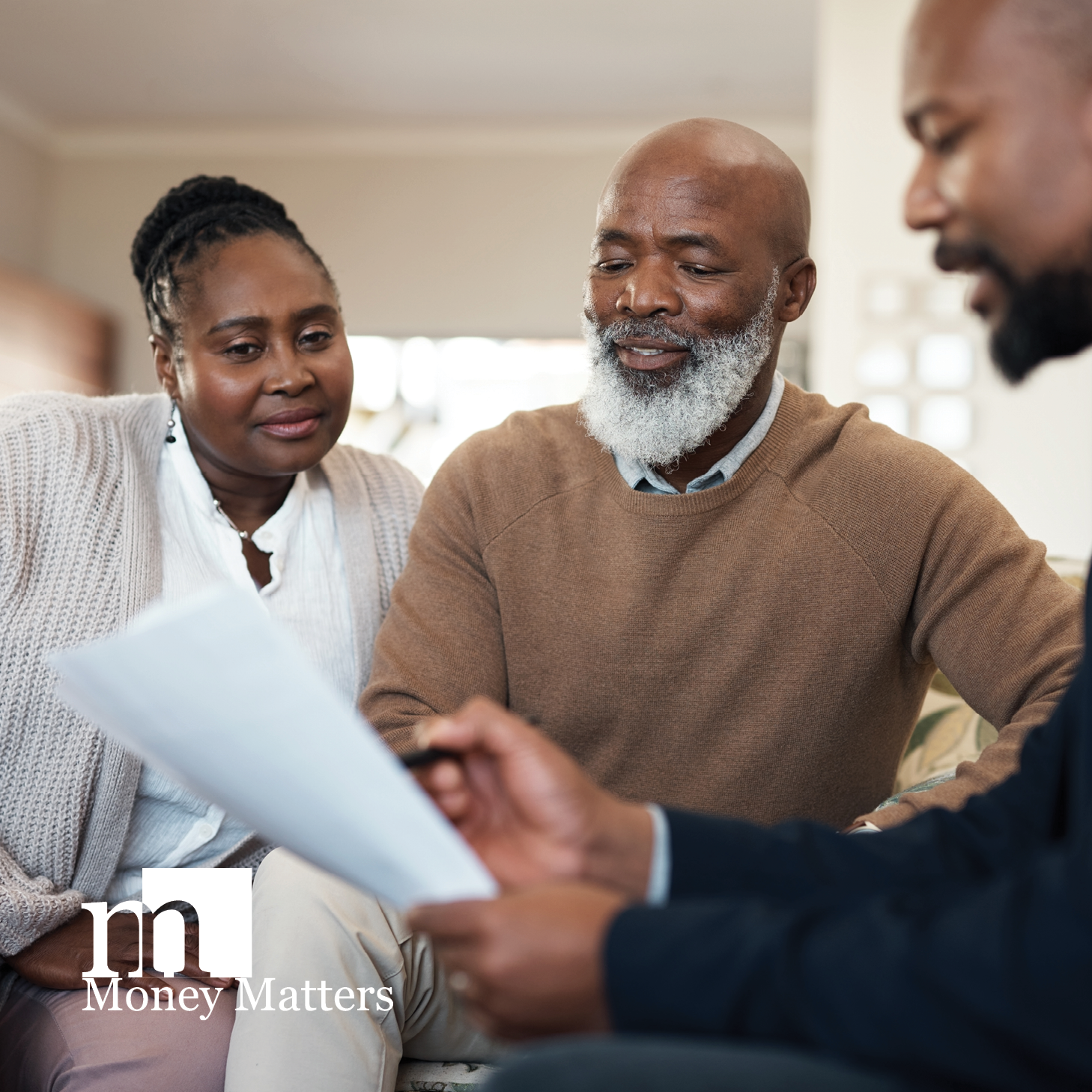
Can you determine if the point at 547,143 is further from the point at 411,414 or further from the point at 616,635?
the point at 616,635

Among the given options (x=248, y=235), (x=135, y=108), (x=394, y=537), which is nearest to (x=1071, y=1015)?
(x=394, y=537)

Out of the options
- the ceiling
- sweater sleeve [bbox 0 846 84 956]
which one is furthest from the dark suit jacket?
the ceiling

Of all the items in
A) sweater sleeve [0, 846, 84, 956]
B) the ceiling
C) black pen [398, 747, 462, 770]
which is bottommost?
sweater sleeve [0, 846, 84, 956]

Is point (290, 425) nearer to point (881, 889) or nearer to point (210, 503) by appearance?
point (210, 503)

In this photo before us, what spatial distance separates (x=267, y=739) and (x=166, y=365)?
1395mm

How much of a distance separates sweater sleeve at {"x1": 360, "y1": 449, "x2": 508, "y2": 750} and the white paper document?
0.75 metres

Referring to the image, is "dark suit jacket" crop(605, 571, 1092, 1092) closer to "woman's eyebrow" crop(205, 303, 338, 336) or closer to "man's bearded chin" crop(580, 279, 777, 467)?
"man's bearded chin" crop(580, 279, 777, 467)

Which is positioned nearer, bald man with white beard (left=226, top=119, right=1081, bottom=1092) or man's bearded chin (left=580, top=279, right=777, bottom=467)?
bald man with white beard (left=226, top=119, right=1081, bottom=1092)

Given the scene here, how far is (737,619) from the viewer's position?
65.3 inches

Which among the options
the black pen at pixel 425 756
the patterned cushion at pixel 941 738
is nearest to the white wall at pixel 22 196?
the patterned cushion at pixel 941 738

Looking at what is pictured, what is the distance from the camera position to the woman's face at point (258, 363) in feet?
6.21

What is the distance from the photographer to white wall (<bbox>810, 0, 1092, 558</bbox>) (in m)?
3.41

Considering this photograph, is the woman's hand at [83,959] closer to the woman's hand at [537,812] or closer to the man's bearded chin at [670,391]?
the woman's hand at [537,812]

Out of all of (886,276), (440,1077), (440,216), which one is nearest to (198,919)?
(440,1077)
